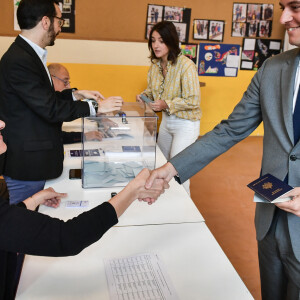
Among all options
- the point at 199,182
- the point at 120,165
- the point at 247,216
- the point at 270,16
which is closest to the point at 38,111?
the point at 120,165

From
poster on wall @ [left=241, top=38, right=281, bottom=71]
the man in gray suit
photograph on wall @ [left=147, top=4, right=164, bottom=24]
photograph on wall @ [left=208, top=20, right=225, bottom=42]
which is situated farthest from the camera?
poster on wall @ [left=241, top=38, right=281, bottom=71]

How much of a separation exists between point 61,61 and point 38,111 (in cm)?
333

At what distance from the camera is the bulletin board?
4.79 meters

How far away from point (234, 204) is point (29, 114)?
245 centimetres

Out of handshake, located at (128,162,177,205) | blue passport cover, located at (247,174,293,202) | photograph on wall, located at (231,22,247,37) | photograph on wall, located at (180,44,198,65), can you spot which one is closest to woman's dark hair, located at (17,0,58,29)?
handshake, located at (128,162,177,205)

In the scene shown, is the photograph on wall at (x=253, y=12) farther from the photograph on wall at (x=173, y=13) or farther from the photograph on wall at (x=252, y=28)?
the photograph on wall at (x=173, y=13)

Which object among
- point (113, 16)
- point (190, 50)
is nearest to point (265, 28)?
point (190, 50)

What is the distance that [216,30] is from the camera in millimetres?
5414

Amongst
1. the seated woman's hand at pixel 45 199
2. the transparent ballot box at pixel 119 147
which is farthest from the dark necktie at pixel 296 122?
the seated woman's hand at pixel 45 199

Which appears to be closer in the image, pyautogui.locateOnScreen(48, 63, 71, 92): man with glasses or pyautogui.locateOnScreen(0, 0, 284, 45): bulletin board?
pyautogui.locateOnScreen(48, 63, 71, 92): man with glasses

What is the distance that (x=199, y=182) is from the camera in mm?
4203

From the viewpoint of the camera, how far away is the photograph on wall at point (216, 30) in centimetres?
538

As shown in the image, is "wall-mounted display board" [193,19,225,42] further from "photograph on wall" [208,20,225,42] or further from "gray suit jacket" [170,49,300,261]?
"gray suit jacket" [170,49,300,261]

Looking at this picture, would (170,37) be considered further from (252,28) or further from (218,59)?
(252,28)
